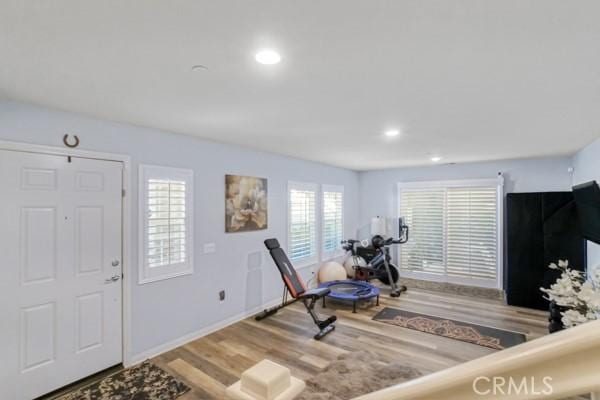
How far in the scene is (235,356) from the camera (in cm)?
340

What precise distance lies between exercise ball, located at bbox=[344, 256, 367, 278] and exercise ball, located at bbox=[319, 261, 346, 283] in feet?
1.64

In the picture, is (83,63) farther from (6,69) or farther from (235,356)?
(235,356)

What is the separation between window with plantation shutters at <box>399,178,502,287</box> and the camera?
18.8ft

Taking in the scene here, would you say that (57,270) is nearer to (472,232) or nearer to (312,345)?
(312,345)

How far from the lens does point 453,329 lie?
405 centimetres

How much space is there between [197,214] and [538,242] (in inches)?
199

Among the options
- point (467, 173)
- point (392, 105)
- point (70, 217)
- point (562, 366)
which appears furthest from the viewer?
point (467, 173)

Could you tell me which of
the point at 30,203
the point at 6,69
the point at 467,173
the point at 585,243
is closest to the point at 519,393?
the point at 6,69

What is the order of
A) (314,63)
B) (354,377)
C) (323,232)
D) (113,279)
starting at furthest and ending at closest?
(323,232) < (113,279) < (354,377) < (314,63)

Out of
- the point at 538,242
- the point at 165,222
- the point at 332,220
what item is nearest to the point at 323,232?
the point at 332,220

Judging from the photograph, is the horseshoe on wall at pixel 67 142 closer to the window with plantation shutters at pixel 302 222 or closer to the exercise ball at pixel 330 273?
the window with plantation shutters at pixel 302 222

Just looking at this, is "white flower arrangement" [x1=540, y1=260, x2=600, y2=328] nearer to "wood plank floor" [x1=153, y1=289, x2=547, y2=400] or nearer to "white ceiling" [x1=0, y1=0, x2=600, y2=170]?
"white ceiling" [x1=0, y1=0, x2=600, y2=170]

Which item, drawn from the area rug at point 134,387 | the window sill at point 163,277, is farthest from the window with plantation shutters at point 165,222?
the area rug at point 134,387

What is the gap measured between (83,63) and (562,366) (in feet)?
7.93
